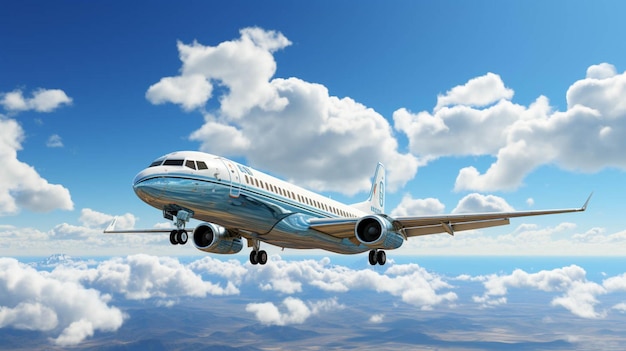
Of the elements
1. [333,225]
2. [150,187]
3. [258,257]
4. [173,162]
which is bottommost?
[258,257]

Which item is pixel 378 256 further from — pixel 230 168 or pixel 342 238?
pixel 230 168

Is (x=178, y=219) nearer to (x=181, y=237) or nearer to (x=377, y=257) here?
(x=181, y=237)

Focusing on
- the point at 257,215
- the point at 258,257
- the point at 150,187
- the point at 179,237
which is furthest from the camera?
the point at 258,257

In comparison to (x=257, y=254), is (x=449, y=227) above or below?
above

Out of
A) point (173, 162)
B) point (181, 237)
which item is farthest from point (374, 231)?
point (173, 162)

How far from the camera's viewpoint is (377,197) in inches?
2115

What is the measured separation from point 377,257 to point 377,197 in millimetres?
16227

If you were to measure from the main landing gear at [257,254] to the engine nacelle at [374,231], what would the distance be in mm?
8231

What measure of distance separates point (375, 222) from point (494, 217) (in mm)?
7593

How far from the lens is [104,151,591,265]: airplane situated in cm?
2383

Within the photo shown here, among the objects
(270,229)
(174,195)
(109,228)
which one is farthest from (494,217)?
(109,228)

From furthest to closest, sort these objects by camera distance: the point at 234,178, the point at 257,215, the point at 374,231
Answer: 1. the point at 374,231
2. the point at 257,215
3. the point at 234,178

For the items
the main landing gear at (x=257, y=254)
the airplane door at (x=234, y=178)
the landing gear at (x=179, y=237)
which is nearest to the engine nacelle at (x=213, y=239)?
the main landing gear at (x=257, y=254)

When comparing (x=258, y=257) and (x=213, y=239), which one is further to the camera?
(x=258, y=257)
